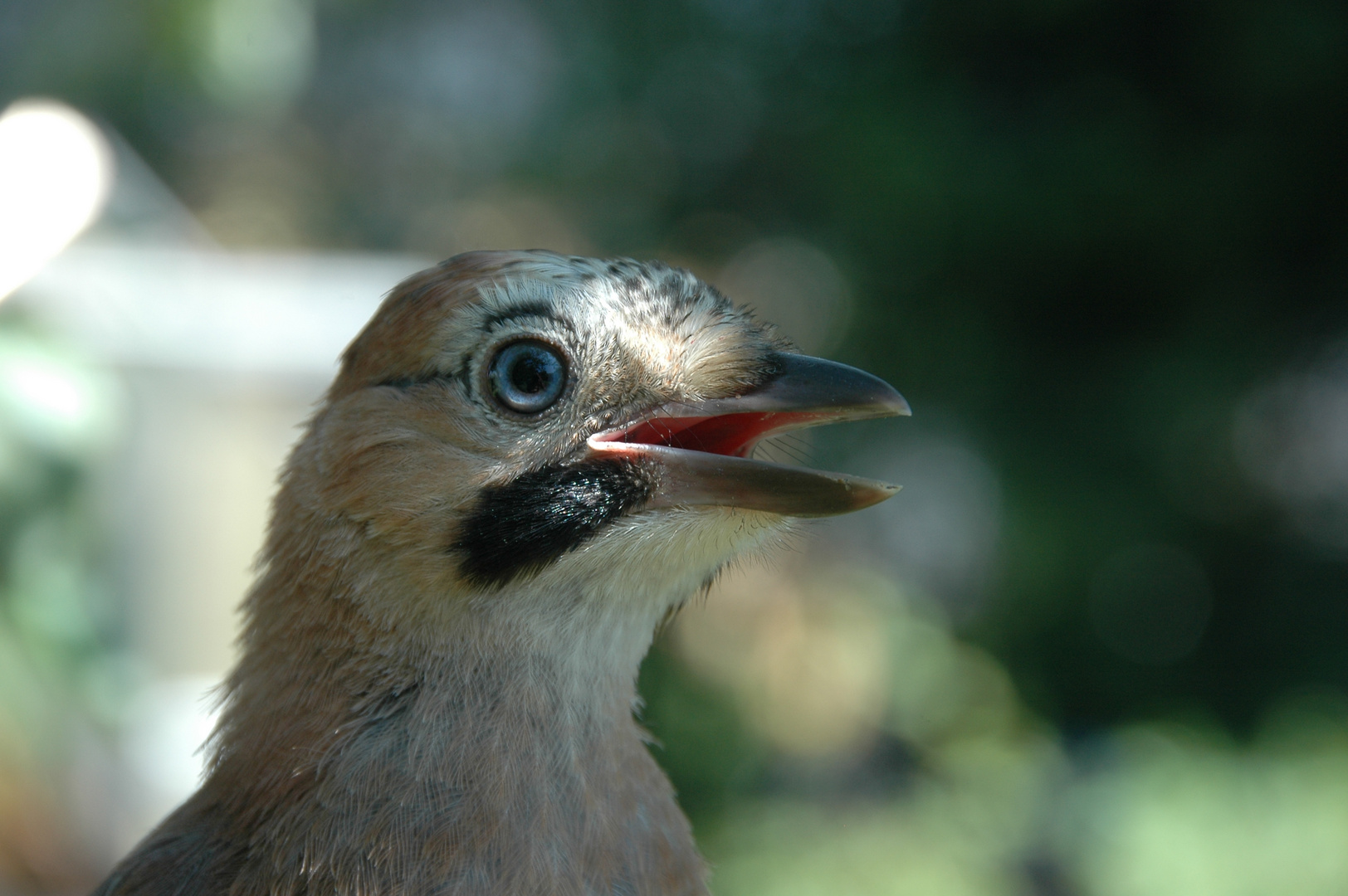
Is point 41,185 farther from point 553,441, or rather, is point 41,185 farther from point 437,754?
point 437,754

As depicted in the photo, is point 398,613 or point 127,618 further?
point 127,618

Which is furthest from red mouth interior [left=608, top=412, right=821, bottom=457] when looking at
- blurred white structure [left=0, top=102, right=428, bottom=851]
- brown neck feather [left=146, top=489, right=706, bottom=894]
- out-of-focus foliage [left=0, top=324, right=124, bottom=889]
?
blurred white structure [left=0, top=102, right=428, bottom=851]

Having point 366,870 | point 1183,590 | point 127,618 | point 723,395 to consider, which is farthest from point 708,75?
point 366,870

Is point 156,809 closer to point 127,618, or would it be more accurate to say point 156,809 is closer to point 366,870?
point 127,618

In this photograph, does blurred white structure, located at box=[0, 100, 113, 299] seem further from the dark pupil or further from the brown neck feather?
the dark pupil

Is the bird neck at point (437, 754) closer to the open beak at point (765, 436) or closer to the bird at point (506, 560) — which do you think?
the bird at point (506, 560)
